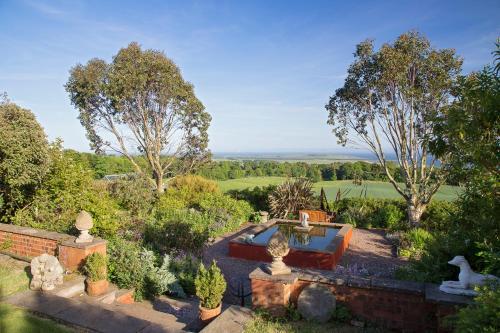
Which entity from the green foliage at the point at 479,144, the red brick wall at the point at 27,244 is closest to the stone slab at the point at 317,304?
the green foliage at the point at 479,144

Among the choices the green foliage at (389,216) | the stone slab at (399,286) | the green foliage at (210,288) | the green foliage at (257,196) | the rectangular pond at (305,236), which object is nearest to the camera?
the stone slab at (399,286)

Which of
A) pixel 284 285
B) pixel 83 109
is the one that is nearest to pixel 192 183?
pixel 83 109

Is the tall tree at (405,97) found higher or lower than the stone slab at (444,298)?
higher

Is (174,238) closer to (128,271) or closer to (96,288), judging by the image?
(128,271)

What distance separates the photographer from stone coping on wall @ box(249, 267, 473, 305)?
13.5 feet

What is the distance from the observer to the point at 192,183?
→ 57.9 ft

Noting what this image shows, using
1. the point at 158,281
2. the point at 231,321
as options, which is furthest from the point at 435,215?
the point at 231,321

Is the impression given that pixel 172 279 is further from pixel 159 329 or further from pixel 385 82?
pixel 385 82

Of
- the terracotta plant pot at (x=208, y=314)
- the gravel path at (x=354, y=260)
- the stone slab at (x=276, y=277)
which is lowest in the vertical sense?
the gravel path at (x=354, y=260)

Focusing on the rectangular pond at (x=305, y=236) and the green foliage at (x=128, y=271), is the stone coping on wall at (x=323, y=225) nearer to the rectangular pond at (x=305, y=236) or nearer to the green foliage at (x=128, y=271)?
the rectangular pond at (x=305, y=236)

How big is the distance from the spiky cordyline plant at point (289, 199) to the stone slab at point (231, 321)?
1040 centimetres

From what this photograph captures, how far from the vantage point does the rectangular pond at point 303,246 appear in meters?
9.17

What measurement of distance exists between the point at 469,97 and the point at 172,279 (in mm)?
5995

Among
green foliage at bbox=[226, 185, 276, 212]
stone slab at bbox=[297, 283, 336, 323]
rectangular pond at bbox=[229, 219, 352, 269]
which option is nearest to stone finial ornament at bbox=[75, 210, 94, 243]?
stone slab at bbox=[297, 283, 336, 323]
